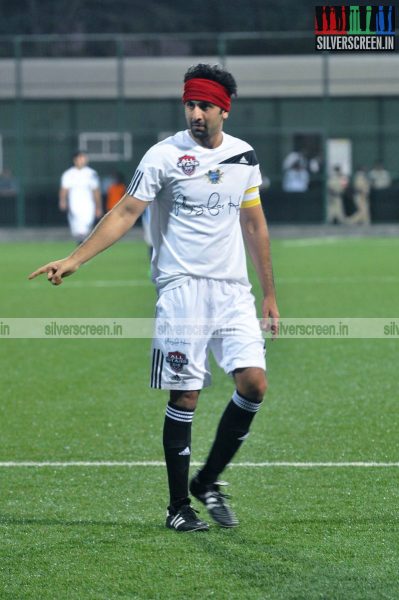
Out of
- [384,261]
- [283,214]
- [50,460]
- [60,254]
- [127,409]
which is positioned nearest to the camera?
[50,460]

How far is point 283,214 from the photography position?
1379 inches

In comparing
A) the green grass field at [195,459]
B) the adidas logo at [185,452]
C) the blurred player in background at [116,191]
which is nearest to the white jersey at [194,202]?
the adidas logo at [185,452]

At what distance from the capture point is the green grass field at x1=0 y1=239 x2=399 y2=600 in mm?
4824

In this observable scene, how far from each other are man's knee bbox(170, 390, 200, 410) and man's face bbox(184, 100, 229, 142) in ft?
3.84

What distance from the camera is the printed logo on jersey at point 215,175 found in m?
5.51

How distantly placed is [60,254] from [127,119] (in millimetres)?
13262

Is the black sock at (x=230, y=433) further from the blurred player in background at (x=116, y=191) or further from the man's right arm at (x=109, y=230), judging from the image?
the blurred player in background at (x=116, y=191)

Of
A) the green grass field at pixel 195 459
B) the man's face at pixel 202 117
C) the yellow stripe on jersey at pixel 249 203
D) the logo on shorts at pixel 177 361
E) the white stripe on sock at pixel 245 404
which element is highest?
the man's face at pixel 202 117

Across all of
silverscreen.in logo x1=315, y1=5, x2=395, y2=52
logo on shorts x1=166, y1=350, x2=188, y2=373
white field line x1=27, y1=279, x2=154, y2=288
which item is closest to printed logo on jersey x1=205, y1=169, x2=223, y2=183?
logo on shorts x1=166, y1=350, x2=188, y2=373

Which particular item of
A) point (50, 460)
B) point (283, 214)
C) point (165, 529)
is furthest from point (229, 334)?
point (283, 214)

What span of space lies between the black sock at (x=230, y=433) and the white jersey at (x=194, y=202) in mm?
596

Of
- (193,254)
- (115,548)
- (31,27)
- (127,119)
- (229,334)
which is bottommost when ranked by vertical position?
(115,548)

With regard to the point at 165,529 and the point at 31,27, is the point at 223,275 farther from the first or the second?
the point at 31,27

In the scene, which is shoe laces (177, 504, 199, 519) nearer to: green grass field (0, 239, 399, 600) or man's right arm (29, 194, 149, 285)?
green grass field (0, 239, 399, 600)
